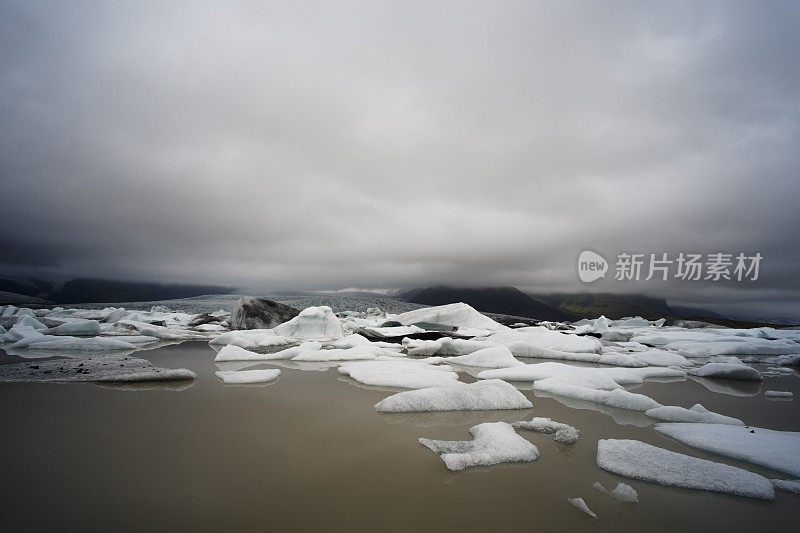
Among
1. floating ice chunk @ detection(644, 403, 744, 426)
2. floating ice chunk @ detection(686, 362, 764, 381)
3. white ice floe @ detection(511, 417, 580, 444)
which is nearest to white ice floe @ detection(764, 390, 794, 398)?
floating ice chunk @ detection(686, 362, 764, 381)

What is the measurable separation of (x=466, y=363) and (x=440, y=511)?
15.7ft

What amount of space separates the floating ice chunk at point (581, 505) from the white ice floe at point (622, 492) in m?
0.21

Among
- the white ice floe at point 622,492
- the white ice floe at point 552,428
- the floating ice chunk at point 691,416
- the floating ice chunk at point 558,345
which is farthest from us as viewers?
the floating ice chunk at point 558,345

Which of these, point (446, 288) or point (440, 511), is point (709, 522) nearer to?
point (440, 511)

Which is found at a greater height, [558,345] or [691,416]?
[691,416]

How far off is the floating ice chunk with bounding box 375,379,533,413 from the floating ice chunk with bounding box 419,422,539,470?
0.61m

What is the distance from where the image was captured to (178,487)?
62.3 inches

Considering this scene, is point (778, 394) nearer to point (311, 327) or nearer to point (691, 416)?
point (691, 416)

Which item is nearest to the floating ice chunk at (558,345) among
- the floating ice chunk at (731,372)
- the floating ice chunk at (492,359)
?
the floating ice chunk at (492,359)

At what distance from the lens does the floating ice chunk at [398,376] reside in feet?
13.0

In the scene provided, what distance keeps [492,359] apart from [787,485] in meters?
4.09

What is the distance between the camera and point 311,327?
9.82 meters

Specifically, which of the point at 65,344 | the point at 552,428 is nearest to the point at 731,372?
the point at 552,428

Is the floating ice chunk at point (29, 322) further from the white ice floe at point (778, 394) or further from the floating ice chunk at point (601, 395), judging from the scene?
the white ice floe at point (778, 394)
